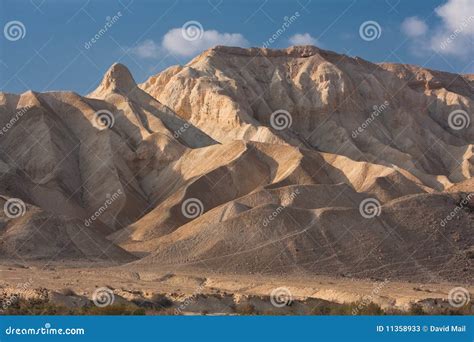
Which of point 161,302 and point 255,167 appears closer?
point 161,302

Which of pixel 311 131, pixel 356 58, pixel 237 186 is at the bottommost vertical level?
pixel 237 186

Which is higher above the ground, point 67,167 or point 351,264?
point 351,264

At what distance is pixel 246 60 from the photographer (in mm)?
102625

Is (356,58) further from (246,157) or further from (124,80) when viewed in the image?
(246,157)

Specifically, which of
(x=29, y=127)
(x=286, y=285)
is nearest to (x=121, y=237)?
(x=29, y=127)

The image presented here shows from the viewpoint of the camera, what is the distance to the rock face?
3981 cm

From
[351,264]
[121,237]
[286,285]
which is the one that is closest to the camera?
[286,285]

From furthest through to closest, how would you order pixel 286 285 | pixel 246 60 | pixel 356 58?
1. pixel 356 58
2. pixel 246 60
3. pixel 286 285

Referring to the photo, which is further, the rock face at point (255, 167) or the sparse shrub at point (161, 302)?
the rock face at point (255, 167)

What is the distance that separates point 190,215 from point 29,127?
61.4ft

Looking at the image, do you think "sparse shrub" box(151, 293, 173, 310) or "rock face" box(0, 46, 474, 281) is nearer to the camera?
"sparse shrub" box(151, 293, 173, 310)

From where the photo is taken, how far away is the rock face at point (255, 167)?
39812 mm

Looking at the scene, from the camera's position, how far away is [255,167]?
63.1 m

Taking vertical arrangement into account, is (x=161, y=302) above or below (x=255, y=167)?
below
